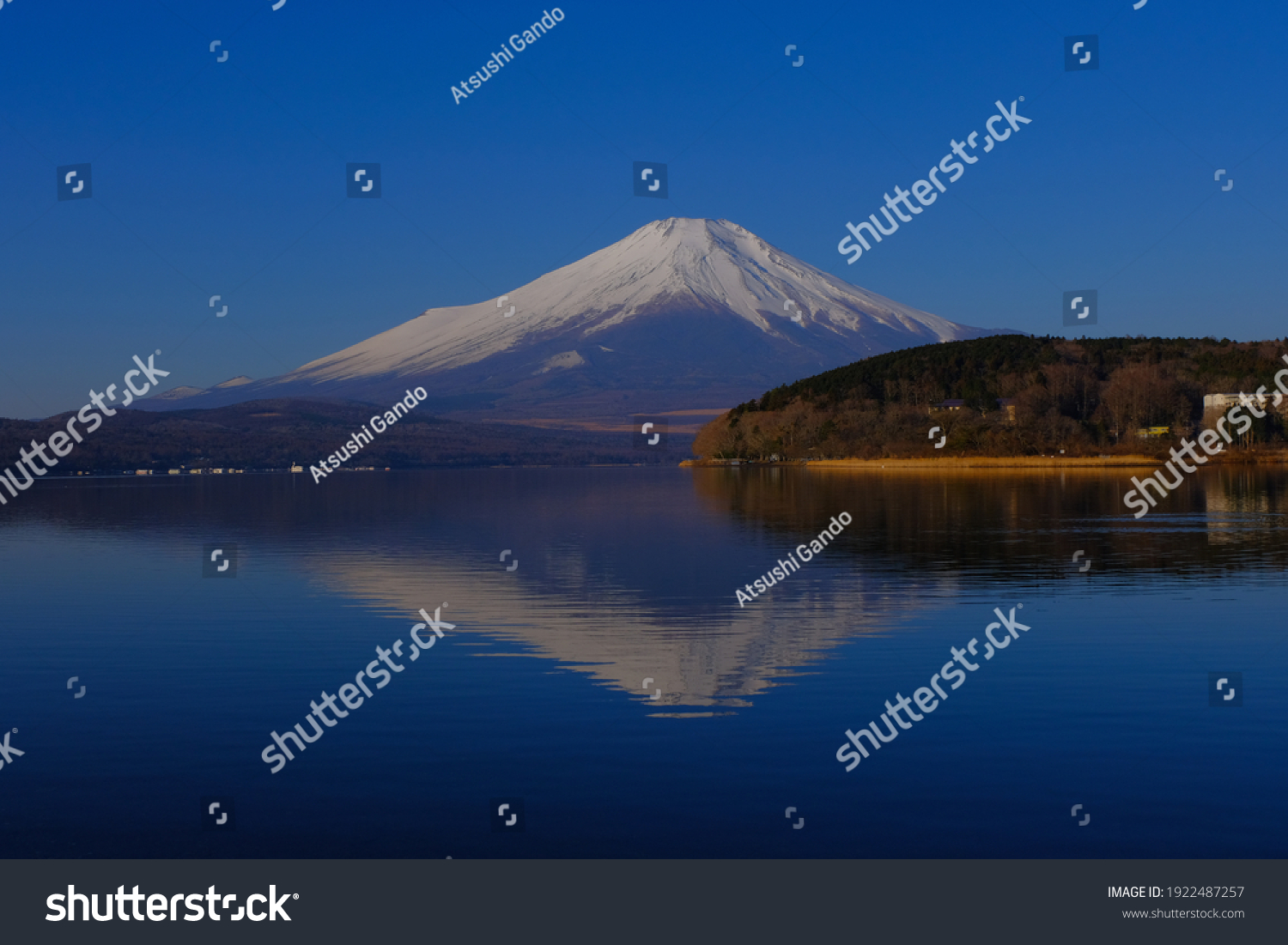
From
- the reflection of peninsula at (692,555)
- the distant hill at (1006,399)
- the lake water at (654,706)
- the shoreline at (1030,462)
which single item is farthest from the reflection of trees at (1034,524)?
the distant hill at (1006,399)

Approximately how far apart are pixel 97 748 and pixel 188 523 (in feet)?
118

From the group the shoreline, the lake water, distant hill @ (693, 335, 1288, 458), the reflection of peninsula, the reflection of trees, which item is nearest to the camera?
the lake water

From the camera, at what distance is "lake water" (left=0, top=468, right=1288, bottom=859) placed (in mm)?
8695

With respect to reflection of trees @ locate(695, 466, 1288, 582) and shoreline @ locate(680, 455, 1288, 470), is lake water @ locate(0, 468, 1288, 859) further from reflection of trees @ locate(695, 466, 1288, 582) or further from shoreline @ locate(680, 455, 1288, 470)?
shoreline @ locate(680, 455, 1288, 470)

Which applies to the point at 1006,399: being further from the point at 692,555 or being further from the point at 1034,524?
the point at 692,555

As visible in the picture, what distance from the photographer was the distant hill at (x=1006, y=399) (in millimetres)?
115125

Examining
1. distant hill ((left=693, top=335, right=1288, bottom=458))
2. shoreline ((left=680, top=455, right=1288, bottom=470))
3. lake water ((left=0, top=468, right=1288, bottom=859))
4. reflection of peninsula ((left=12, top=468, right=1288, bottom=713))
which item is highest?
distant hill ((left=693, top=335, right=1288, bottom=458))

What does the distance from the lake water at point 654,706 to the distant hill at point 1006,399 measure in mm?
88250

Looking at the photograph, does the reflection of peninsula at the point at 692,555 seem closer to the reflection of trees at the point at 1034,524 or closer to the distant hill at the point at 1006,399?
the reflection of trees at the point at 1034,524

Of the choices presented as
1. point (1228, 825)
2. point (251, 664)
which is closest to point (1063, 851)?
point (1228, 825)

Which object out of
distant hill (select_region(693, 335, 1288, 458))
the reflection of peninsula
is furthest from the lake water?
distant hill (select_region(693, 335, 1288, 458))

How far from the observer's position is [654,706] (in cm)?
1234

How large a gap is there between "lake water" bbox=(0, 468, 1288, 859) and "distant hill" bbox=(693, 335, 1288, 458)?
88.3 m
